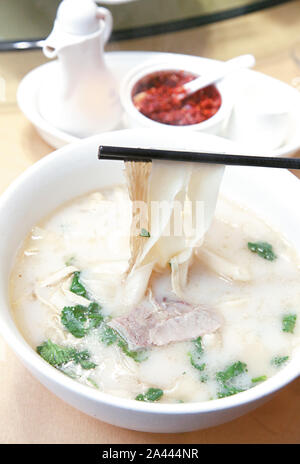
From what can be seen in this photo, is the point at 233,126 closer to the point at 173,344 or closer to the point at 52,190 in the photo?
the point at 52,190

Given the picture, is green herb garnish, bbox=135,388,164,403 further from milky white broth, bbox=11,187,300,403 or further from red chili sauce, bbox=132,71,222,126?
red chili sauce, bbox=132,71,222,126

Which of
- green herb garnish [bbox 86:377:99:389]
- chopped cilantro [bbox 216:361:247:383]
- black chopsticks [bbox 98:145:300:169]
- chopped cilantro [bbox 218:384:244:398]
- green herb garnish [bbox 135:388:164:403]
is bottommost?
chopped cilantro [bbox 218:384:244:398]

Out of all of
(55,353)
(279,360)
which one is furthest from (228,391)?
(55,353)

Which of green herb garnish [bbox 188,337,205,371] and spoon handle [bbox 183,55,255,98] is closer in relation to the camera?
green herb garnish [bbox 188,337,205,371]

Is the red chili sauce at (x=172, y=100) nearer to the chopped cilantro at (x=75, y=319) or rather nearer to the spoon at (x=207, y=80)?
the spoon at (x=207, y=80)

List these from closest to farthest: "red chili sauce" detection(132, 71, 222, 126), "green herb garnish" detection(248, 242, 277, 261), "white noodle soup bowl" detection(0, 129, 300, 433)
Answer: "white noodle soup bowl" detection(0, 129, 300, 433) → "green herb garnish" detection(248, 242, 277, 261) → "red chili sauce" detection(132, 71, 222, 126)

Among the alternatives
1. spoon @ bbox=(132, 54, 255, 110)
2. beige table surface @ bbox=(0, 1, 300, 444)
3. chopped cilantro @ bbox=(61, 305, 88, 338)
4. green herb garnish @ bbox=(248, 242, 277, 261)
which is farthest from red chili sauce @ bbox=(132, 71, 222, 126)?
chopped cilantro @ bbox=(61, 305, 88, 338)
